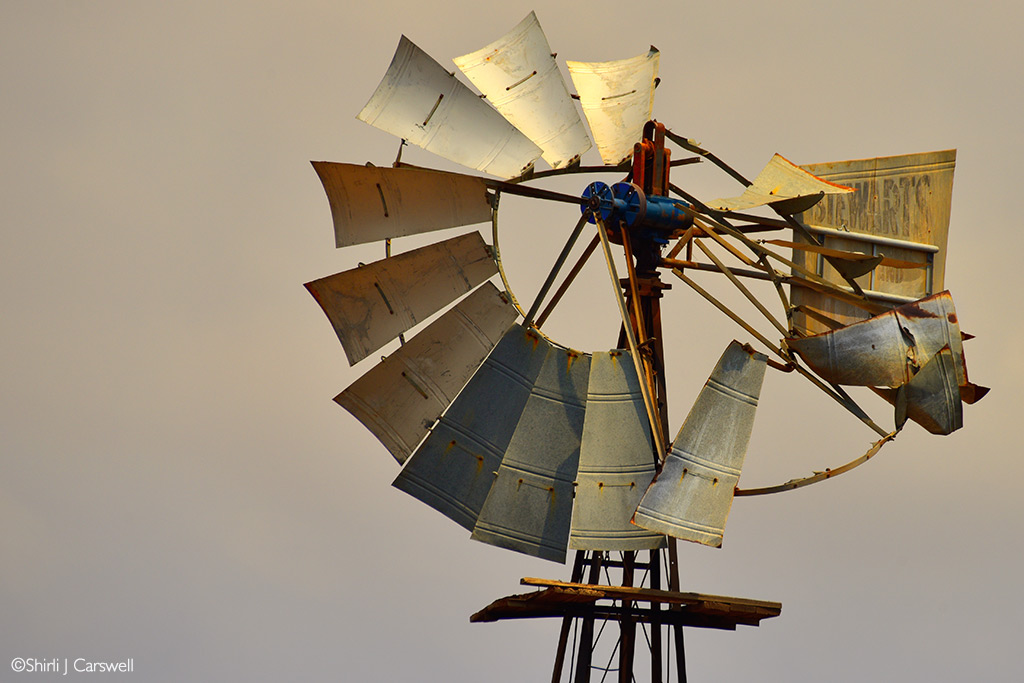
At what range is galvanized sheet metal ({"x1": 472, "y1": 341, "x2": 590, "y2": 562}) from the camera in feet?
51.4

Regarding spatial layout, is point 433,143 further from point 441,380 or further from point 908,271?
point 908,271

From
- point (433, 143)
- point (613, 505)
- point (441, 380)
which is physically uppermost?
point (433, 143)

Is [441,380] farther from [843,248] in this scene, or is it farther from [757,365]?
[843,248]

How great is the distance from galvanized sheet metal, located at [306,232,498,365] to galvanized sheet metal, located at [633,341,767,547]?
219cm

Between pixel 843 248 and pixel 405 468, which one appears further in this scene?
pixel 843 248

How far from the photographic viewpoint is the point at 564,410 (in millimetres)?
15961

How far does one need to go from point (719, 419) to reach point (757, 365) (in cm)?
59

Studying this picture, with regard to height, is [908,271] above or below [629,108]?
below

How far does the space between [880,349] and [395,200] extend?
4.34m

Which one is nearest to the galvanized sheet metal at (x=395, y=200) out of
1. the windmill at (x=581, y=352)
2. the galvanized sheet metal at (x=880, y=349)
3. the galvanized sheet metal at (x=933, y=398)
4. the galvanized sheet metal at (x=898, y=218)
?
the windmill at (x=581, y=352)

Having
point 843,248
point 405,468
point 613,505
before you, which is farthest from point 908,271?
point 405,468

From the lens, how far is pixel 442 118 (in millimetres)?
16922

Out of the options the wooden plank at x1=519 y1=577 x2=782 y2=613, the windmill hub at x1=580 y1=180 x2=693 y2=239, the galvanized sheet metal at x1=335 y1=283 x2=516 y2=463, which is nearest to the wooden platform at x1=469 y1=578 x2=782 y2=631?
the wooden plank at x1=519 y1=577 x2=782 y2=613

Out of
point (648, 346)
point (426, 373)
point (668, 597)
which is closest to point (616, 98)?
point (648, 346)
